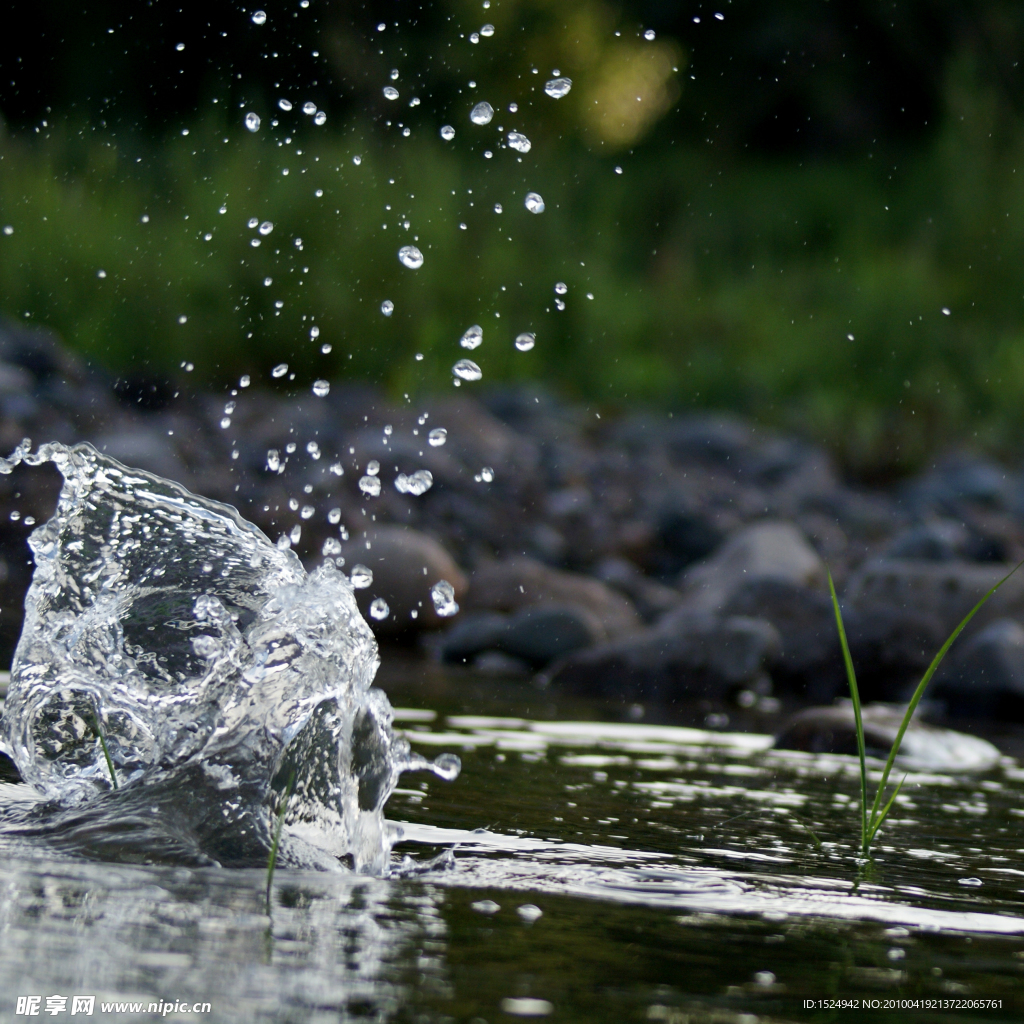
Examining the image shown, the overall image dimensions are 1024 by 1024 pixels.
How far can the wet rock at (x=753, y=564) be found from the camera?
585cm

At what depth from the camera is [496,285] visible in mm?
10758

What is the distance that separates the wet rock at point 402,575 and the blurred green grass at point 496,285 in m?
3.62

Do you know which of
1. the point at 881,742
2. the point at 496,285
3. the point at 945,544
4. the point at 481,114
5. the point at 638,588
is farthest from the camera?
the point at 496,285

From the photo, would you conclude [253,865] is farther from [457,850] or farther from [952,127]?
[952,127]

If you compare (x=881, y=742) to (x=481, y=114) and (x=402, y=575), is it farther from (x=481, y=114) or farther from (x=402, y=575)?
(x=402, y=575)

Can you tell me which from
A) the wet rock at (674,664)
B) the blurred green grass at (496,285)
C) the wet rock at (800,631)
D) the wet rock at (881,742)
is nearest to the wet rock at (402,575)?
the wet rock at (674,664)

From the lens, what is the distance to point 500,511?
295 inches

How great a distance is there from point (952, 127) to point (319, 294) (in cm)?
595

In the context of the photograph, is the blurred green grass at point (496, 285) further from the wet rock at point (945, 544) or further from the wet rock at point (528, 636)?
the wet rock at point (528, 636)

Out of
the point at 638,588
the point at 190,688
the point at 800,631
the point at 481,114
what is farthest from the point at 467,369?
the point at 638,588

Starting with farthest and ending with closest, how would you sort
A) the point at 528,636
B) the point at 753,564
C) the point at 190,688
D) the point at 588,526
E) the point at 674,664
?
the point at 588,526, the point at 753,564, the point at 528,636, the point at 674,664, the point at 190,688

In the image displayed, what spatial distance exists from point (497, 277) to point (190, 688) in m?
8.29

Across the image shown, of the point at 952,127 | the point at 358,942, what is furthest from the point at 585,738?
the point at 952,127

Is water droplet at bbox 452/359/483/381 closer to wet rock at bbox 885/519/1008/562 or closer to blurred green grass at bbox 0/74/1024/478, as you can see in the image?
wet rock at bbox 885/519/1008/562
